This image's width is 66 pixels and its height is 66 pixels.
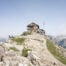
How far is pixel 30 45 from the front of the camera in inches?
3310

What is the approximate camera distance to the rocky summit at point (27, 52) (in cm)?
6869

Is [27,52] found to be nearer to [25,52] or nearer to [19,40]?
A: [25,52]

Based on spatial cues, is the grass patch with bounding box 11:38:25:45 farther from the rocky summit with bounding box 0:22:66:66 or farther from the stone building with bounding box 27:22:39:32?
the stone building with bounding box 27:22:39:32

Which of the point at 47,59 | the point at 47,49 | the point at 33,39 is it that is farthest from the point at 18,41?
the point at 47,59

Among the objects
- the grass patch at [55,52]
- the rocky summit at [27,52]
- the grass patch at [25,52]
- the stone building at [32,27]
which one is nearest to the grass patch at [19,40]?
the rocky summit at [27,52]

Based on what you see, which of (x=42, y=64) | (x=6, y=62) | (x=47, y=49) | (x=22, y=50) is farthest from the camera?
(x=47, y=49)

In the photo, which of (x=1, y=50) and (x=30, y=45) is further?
(x=30, y=45)

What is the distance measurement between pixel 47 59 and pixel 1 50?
1780 centimetres

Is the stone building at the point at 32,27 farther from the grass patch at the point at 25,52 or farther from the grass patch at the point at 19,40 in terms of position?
the grass patch at the point at 25,52

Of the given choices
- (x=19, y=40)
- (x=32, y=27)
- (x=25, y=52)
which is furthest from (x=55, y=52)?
(x=32, y=27)

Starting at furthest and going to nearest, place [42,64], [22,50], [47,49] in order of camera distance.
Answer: [47,49], [22,50], [42,64]

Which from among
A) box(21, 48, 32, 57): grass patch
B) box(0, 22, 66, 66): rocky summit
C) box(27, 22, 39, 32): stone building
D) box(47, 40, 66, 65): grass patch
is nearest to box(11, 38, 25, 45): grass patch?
box(0, 22, 66, 66): rocky summit

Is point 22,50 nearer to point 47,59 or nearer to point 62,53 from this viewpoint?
point 47,59

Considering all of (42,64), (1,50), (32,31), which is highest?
(32,31)
